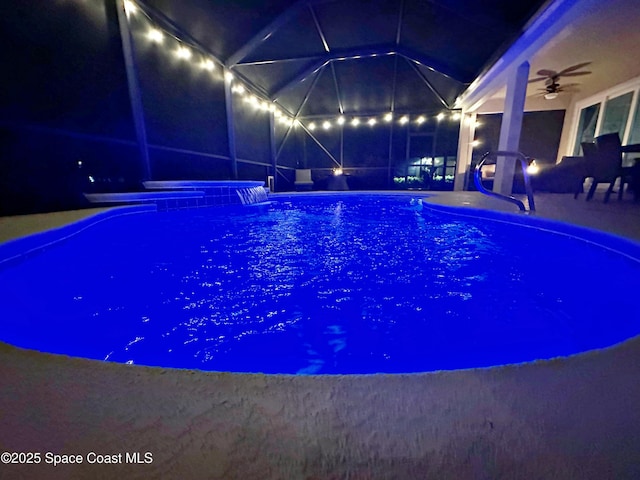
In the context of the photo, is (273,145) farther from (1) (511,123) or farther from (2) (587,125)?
(2) (587,125)

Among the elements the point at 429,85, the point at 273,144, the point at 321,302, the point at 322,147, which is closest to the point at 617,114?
the point at 429,85

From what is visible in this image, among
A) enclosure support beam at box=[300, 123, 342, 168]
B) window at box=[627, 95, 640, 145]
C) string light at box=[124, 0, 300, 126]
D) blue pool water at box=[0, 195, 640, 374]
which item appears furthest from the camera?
enclosure support beam at box=[300, 123, 342, 168]

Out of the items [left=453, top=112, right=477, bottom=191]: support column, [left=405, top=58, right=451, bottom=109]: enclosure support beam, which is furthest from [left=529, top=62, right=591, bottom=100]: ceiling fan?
[left=405, top=58, right=451, bottom=109]: enclosure support beam

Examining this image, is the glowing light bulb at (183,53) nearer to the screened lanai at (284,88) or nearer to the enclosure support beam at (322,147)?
the screened lanai at (284,88)

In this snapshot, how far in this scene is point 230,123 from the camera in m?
7.58

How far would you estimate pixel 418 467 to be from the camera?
1.48 feet

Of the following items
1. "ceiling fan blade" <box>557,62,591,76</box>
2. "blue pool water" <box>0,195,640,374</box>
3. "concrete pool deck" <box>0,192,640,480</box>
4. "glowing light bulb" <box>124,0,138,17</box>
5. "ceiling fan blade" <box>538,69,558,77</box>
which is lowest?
"blue pool water" <box>0,195,640,374</box>

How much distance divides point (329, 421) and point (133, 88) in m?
6.03

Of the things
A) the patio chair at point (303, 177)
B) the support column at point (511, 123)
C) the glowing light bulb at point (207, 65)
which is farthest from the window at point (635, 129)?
the glowing light bulb at point (207, 65)

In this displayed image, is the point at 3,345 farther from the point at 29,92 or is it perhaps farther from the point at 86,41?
the point at 86,41

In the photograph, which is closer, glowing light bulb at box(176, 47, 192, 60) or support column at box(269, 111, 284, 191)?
glowing light bulb at box(176, 47, 192, 60)

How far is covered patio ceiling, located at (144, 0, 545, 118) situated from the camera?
5539mm

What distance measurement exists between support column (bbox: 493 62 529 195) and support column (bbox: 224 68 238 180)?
6.48 meters

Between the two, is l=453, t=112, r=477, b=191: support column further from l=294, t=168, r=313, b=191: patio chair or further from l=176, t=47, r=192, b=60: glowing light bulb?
l=176, t=47, r=192, b=60: glowing light bulb
